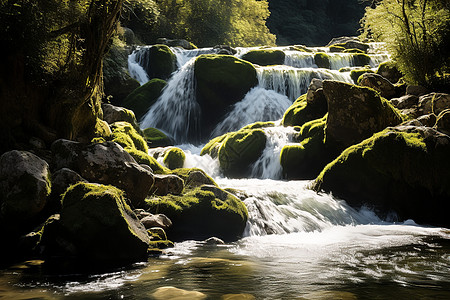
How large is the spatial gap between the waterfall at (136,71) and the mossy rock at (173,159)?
13.2 meters

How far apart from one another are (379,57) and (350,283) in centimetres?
2630

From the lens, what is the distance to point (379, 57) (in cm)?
2778

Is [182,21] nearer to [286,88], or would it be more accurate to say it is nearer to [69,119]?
[286,88]

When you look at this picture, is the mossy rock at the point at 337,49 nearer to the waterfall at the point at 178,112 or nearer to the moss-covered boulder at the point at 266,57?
the moss-covered boulder at the point at 266,57

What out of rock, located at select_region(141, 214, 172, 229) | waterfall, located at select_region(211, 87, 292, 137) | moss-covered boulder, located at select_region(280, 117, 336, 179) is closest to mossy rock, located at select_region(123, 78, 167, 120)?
waterfall, located at select_region(211, 87, 292, 137)

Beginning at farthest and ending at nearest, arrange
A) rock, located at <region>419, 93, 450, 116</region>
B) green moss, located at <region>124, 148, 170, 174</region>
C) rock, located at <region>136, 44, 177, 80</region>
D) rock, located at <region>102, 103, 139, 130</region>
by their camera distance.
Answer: rock, located at <region>136, 44, 177, 80</region>, rock, located at <region>419, 93, 450, 116</region>, rock, located at <region>102, 103, 139, 130</region>, green moss, located at <region>124, 148, 170, 174</region>

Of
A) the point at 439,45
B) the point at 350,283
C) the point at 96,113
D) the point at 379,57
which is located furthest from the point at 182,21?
the point at 350,283

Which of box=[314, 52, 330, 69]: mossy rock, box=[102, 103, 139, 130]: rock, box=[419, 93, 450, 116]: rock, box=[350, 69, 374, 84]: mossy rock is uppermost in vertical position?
box=[314, 52, 330, 69]: mossy rock

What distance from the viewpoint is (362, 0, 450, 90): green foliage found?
1463cm

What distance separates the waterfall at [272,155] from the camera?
12.9 meters

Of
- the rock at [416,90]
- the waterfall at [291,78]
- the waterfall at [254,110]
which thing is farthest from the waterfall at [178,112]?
the rock at [416,90]

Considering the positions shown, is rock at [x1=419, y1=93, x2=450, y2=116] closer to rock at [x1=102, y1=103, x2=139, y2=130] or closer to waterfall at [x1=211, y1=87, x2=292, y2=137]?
waterfall at [x1=211, y1=87, x2=292, y2=137]

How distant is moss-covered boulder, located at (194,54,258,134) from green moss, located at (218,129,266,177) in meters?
7.16

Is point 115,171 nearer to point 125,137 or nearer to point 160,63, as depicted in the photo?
point 125,137
